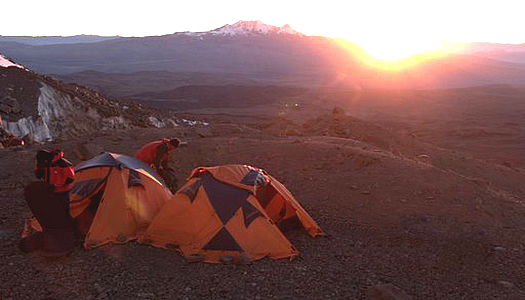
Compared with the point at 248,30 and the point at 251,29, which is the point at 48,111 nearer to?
the point at 248,30

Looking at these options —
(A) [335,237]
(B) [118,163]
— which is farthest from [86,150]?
(A) [335,237]

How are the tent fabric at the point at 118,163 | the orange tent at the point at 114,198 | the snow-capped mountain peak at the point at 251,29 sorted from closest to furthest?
the orange tent at the point at 114,198, the tent fabric at the point at 118,163, the snow-capped mountain peak at the point at 251,29

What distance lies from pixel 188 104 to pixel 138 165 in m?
43.5

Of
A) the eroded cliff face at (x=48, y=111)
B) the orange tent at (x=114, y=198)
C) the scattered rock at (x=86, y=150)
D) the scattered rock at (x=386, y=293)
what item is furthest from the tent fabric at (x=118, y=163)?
the eroded cliff face at (x=48, y=111)

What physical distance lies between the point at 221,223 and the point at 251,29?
163189 mm

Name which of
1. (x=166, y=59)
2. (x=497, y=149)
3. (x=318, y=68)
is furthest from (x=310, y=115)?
(x=166, y=59)

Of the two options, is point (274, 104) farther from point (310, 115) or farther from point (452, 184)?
point (452, 184)

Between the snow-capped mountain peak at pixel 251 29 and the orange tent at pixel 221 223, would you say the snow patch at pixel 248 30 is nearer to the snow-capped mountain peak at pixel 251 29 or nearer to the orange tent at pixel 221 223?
the snow-capped mountain peak at pixel 251 29

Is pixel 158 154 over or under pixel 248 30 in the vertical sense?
under

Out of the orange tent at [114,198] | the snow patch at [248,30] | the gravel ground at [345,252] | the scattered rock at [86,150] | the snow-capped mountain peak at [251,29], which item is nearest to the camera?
the gravel ground at [345,252]

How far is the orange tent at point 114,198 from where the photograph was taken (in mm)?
6355

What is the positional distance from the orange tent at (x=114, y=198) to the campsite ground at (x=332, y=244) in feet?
1.11

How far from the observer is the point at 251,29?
539ft

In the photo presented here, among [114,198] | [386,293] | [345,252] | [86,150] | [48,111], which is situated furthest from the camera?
[48,111]
